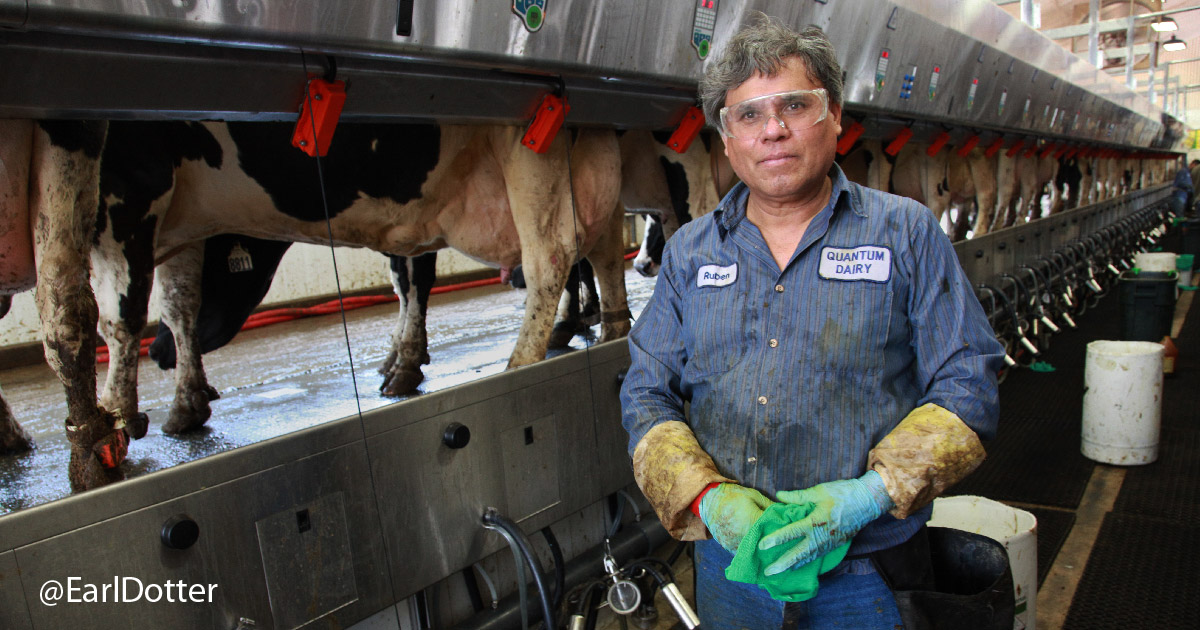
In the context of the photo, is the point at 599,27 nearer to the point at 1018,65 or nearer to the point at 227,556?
the point at 227,556

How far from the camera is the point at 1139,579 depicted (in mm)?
2369

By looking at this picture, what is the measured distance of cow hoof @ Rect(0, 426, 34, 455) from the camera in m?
2.11

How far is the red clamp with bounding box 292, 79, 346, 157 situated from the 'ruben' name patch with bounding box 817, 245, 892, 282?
3.27ft

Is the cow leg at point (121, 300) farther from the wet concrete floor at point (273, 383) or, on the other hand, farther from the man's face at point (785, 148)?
the man's face at point (785, 148)

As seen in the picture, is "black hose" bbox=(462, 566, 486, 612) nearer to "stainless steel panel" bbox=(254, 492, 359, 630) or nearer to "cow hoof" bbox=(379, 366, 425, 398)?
"stainless steel panel" bbox=(254, 492, 359, 630)

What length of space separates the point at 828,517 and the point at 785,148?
1.76 feet

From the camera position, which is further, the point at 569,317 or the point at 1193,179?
the point at 1193,179

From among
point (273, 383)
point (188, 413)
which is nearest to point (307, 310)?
point (273, 383)

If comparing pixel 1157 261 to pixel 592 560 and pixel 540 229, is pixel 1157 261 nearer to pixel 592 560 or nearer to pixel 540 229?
pixel 540 229

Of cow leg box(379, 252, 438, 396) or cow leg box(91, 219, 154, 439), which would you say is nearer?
cow leg box(91, 219, 154, 439)

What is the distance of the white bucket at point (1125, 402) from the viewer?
3268mm

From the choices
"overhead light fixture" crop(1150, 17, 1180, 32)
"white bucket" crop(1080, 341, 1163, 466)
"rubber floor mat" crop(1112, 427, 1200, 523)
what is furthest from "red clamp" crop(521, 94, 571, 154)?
"overhead light fixture" crop(1150, 17, 1180, 32)

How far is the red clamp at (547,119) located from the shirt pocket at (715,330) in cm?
99


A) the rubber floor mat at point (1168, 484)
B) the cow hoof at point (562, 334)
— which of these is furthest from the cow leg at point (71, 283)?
the rubber floor mat at point (1168, 484)
